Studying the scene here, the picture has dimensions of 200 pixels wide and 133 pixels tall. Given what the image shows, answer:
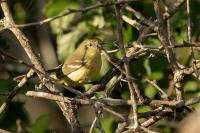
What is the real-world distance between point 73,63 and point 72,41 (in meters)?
0.52

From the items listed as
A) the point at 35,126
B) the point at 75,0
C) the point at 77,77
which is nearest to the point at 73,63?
the point at 77,77

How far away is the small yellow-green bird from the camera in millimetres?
4578

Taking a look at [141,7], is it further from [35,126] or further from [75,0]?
[35,126]

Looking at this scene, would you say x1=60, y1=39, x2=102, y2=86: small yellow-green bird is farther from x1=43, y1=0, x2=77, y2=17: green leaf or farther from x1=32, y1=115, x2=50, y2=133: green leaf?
x1=32, y1=115, x2=50, y2=133: green leaf

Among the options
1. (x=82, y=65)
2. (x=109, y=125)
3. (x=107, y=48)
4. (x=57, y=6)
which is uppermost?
(x=57, y=6)

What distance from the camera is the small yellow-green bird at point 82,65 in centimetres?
458

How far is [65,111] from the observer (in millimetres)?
2885

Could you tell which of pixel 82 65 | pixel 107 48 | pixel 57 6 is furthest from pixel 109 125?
pixel 82 65

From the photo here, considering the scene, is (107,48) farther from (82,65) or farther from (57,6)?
(82,65)

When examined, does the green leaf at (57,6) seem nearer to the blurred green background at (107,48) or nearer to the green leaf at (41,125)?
the blurred green background at (107,48)

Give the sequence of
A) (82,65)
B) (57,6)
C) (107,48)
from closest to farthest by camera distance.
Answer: (107,48)
(57,6)
(82,65)

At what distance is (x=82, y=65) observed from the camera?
514cm

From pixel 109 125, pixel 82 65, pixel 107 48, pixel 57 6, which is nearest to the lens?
pixel 109 125

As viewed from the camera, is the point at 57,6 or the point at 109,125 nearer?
the point at 109,125
